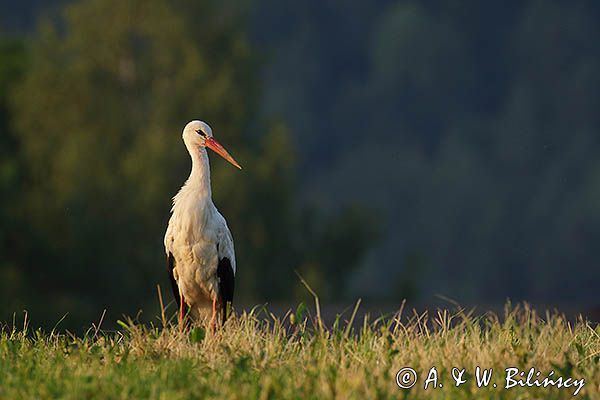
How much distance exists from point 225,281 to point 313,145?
66.4 metres

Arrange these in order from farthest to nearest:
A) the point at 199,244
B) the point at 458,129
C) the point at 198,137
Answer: the point at 458,129
the point at 198,137
the point at 199,244

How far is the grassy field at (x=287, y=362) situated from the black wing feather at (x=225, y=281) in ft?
4.46

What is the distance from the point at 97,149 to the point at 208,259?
22.2m

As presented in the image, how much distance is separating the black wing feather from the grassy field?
1.36m

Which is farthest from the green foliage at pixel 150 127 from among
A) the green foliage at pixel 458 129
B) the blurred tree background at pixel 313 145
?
the green foliage at pixel 458 129

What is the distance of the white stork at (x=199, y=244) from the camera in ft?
29.6

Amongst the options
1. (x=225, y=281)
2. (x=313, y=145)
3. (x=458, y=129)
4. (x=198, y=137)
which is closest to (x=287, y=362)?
(x=225, y=281)

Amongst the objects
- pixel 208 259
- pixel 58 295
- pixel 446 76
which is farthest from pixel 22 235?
pixel 446 76

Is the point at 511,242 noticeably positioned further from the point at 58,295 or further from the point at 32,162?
the point at 58,295

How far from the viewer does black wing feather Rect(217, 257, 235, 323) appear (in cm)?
922

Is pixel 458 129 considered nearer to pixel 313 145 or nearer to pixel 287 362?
pixel 313 145

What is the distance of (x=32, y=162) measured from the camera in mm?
30500

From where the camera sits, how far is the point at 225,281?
30.5ft

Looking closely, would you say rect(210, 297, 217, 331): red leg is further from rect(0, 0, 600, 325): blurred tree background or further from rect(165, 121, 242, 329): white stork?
rect(0, 0, 600, 325): blurred tree background
